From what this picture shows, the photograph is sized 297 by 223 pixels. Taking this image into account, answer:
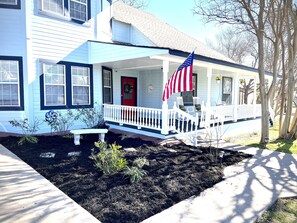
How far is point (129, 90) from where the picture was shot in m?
12.7

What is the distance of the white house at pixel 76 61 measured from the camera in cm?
823

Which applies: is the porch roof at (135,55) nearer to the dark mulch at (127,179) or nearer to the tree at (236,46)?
the dark mulch at (127,179)

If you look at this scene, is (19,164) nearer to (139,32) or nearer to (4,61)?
(4,61)

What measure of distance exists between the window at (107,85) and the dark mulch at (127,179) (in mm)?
4110

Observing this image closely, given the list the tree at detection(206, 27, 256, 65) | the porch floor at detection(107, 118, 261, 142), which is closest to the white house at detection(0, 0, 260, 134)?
the porch floor at detection(107, 118, 261, 142)

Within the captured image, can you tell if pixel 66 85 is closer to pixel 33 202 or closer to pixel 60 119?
pixel 60 119

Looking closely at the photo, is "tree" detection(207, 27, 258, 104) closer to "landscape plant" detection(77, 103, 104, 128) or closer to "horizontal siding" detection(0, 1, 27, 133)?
"landscape plant" detection(77, 103, 104, 128)

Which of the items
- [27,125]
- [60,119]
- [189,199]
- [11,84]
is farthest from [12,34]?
[189,199]

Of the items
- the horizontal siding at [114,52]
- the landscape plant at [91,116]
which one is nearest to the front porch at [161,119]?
the landscape plant at [91,116]

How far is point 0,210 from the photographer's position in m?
3.30

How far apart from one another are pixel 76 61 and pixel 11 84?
266 cm

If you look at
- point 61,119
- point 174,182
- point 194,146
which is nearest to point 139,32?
point 61,119

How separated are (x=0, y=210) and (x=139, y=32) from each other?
10602 mm

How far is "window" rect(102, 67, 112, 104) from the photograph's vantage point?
11.0 metres
